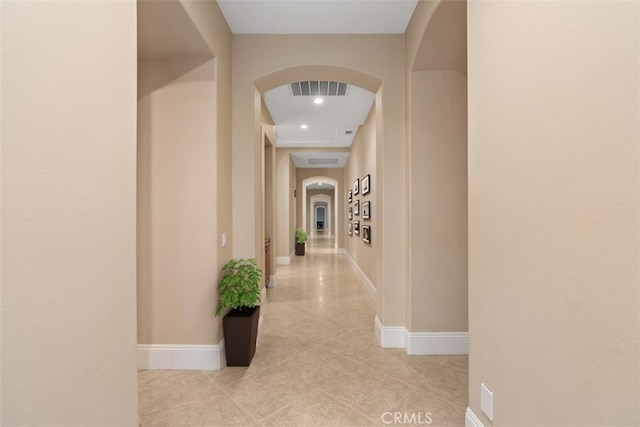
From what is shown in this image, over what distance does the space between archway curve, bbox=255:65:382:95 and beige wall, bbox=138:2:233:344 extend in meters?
0.72

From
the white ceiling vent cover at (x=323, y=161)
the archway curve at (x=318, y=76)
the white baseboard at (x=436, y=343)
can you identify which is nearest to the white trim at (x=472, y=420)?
the white baseboard at (x=436, y=343)

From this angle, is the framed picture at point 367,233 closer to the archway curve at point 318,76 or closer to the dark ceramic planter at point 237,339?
the archway curve at point 318,76

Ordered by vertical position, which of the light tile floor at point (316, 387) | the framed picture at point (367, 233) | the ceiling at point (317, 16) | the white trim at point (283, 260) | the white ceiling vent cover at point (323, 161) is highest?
the ceiling at point (317, 16)

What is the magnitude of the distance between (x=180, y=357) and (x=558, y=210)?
2.87 meters

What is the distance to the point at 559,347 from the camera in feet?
3.38

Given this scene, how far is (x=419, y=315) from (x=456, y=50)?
2.43m

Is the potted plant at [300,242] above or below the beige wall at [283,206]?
below

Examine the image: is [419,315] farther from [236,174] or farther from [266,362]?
[236,174]

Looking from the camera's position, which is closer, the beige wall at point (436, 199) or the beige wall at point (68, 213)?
the beige wall at point (68, 213)

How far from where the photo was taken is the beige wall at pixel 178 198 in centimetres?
256

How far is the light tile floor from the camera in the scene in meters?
1.97

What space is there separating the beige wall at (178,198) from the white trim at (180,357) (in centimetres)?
6

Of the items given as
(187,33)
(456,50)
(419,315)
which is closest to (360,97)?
(456,50)

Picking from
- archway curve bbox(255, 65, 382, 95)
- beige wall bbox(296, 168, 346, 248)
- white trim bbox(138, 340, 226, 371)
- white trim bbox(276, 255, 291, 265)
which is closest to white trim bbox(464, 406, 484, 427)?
white trim bbox(138, 340, 226, 371)
